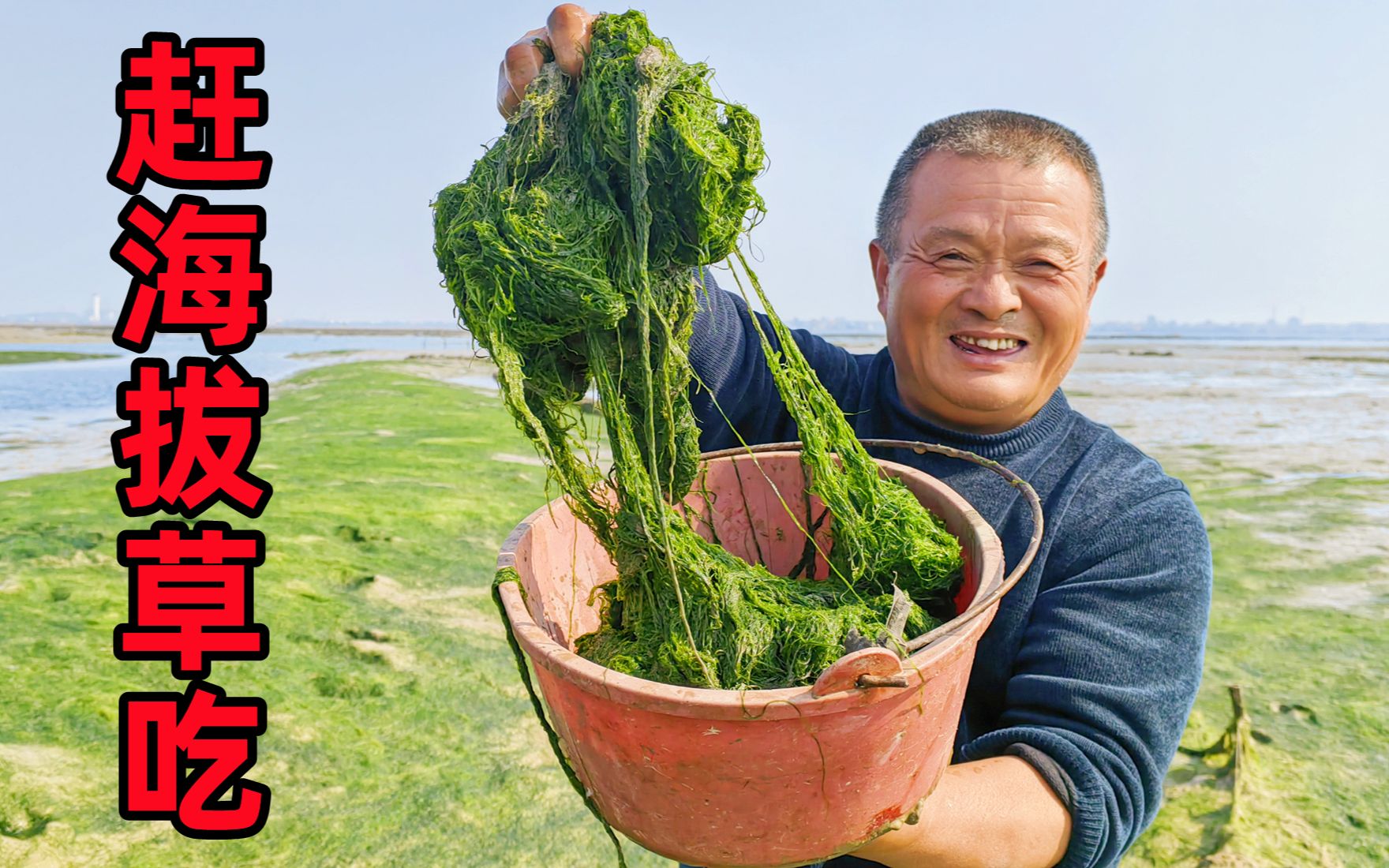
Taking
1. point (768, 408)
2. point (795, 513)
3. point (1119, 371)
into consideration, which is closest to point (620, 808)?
point (795, 513)

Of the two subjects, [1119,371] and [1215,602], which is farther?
[1119,371]

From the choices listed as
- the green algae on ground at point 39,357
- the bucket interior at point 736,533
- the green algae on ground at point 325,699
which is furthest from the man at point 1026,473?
the green algae on ground at point 39,357

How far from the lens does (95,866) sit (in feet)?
10.9

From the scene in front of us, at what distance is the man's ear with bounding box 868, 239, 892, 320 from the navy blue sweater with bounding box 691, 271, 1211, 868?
26cm

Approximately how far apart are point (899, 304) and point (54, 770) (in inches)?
161

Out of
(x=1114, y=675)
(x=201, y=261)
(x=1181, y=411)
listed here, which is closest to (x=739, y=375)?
(x=1114, y=675)

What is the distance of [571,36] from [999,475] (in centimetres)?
154

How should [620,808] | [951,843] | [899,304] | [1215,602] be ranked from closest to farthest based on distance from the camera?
[620,808] → [951,843] → [899,304] → [1215,602]

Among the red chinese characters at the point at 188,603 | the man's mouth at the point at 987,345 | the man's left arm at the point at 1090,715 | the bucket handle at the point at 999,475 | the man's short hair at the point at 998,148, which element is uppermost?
the man's short hair at the point at 998,148

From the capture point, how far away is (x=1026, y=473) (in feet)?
7.77

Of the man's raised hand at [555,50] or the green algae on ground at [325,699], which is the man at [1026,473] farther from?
the green algae on ground at [325,699]

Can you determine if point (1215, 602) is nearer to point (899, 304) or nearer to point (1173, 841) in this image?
point (1173, 841)

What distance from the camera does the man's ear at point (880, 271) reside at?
2535 millimetres

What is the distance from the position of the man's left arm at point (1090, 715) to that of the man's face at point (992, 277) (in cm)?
48
